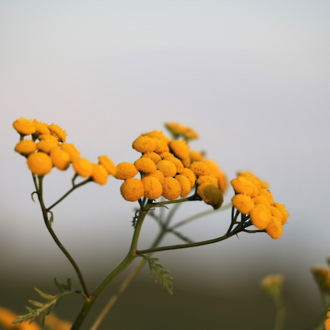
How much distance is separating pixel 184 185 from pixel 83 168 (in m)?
0.71

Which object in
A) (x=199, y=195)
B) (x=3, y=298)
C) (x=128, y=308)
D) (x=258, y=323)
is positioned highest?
(x=199, y=195)

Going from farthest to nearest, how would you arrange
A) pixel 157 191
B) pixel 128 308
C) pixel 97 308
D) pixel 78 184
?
1. pixel 128 308
2. pixel 97 308
3. pixel 157 191
4. pixel 78 184

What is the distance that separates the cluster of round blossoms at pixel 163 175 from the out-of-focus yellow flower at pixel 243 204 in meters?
0.13

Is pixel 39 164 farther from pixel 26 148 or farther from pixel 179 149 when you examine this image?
pixel 179 149

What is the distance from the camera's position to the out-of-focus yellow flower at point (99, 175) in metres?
1.97

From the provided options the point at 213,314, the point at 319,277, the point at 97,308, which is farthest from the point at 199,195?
the point at 213,314

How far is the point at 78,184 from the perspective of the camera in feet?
6.59

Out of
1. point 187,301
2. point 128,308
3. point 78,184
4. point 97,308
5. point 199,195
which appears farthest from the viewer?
point 187,301

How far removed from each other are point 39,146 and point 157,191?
2.53 ft

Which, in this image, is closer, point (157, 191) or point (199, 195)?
point (157, 191)

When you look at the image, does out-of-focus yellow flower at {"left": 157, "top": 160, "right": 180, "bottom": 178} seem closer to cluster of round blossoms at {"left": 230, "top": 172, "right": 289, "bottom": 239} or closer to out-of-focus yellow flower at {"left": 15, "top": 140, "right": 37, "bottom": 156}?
cluster of round blossoms at {"left": 230, "top": 172, "right": 289, "bottom": 239}

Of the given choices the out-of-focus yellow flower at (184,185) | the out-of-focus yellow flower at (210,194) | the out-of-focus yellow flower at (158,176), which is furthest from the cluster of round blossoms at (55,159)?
the out-of-focus yellow flower at (210,194)

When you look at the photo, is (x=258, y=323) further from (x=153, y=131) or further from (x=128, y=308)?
(x=153, y=131)

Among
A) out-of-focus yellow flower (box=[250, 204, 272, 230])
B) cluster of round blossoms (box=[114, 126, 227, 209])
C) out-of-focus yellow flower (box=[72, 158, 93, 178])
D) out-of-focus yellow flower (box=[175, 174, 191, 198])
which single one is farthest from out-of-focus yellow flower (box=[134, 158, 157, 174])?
out-of-focus yellow flower (box=[250, 204, 272, 230])
